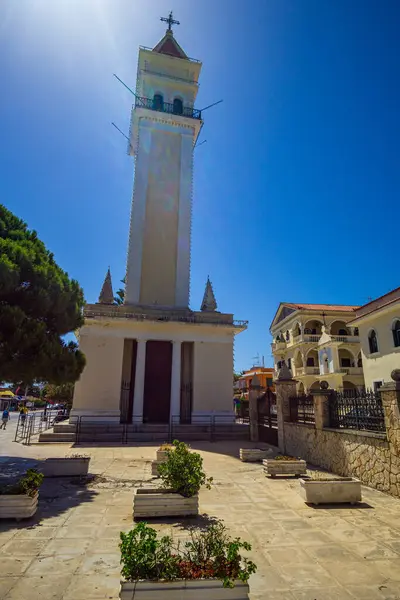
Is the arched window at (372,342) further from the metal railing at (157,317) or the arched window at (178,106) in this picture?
the arched window at (178,106)

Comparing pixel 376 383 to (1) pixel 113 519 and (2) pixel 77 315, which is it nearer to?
(2) pixel 77 315

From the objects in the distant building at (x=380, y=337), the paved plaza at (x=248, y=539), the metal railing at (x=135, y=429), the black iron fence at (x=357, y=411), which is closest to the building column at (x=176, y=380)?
the metal railing at (x=135, y=429)

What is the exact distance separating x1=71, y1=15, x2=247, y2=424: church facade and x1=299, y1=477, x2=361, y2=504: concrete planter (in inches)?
534

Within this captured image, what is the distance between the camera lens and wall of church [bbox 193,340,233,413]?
20.3m

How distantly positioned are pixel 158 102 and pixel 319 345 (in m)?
28.4

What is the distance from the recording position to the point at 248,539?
5.02 metres

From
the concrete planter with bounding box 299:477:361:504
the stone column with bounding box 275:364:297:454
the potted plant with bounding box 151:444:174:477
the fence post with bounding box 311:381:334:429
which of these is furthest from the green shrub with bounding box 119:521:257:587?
the stone column with bounding box 275:364:297:454

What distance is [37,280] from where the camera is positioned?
9711 millimetres

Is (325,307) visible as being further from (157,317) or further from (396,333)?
(157,317)

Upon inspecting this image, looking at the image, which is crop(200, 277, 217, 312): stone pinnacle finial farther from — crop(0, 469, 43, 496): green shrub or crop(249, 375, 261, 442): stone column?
crop(0, 469, 43, 496): green shrub

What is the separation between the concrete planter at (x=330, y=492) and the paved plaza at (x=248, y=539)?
0.18 meters

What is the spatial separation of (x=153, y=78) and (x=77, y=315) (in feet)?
76.3

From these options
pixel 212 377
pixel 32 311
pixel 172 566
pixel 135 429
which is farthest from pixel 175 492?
pixel 212 377

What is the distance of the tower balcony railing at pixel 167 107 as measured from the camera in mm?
26172
